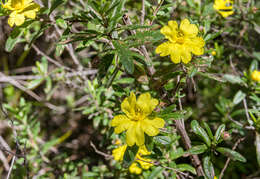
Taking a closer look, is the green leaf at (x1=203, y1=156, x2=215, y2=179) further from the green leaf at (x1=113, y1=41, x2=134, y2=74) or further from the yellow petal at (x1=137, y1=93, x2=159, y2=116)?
the green leaf at (x1=113, y1=41, x2=134, y2=74)

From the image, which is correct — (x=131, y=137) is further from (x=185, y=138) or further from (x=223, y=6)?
(x=223, y=6)

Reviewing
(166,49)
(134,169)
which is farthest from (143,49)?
(134,169)

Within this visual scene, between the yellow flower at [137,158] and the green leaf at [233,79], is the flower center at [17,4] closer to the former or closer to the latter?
the yellow flower at [137,158]

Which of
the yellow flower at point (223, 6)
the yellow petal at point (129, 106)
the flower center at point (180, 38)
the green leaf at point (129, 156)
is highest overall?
the yellow flower at point (223, 6)

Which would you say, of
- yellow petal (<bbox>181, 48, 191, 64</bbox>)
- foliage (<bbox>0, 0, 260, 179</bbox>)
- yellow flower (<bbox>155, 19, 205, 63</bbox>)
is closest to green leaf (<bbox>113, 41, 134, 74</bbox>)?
foliage (<bbox>0, 0, 260, 179</bbox>)

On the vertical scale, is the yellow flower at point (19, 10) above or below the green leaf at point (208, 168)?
above

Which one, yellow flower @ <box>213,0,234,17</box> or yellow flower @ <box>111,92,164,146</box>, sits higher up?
yellow flower @ <box>213,0,234,17</box>

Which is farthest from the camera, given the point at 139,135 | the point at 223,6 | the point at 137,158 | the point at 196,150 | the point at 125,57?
the point at 223,6

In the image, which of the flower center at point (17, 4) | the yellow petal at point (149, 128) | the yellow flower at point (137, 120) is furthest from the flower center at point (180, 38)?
the flower center at point (17, 4)
